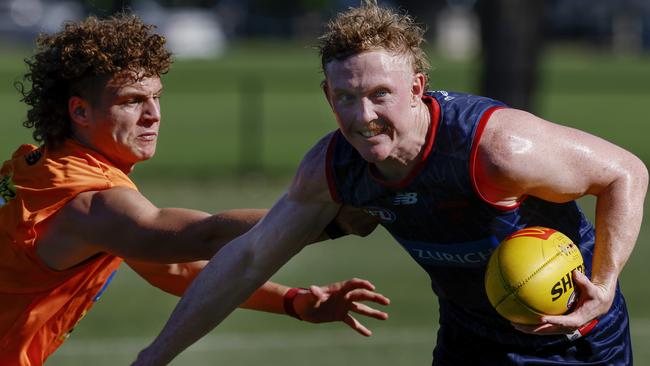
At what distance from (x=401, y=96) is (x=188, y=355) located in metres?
5.05

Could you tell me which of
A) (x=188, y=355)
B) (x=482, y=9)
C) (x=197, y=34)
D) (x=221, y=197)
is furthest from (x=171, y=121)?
(x=197, y=34)

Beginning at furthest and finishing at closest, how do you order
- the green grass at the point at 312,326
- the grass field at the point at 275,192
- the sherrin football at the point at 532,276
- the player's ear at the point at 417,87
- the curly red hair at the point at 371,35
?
the grass field at the point at 275,192 → the green grass at the point at 312,326 → the player's ear at the point at 417,87 → the curly red hair at the point at 371,35 → the sherrin football at the point at 532,276

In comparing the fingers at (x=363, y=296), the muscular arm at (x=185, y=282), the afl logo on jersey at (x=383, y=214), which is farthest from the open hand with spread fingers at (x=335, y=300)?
the afl logo on jersey at (x=383, y=214)

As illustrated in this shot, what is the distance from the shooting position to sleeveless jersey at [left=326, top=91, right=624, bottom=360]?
15.2 feet

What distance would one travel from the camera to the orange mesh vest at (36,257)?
16.3 feet

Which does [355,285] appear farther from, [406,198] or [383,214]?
[406,198]

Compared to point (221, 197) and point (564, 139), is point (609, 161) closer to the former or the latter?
point (564, 139)

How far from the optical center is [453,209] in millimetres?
4711

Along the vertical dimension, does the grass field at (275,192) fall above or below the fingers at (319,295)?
below

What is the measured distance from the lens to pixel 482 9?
793 inches

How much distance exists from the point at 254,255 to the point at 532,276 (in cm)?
115

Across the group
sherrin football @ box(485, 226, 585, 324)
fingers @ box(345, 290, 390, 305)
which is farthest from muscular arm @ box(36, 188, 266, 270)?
sherrin football @ box(485, 226, 585, 324)

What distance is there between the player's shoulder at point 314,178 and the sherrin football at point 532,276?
77 cm

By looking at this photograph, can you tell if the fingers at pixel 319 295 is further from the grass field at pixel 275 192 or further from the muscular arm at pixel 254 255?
the grass field at pixel 275 192
